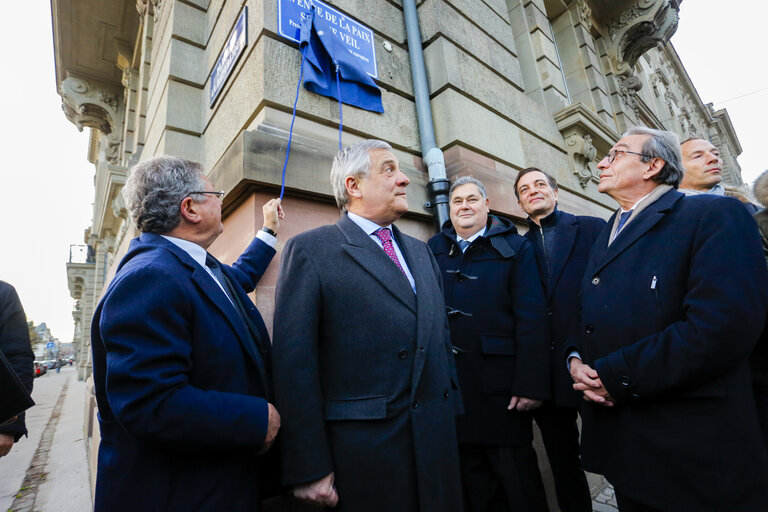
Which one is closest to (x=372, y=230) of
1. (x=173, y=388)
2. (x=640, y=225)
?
(x=173, y=388)

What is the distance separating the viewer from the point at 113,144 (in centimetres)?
870

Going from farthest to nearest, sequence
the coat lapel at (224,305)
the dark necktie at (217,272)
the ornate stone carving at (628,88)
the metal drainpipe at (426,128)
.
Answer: the ornate stone carving at (628,88)
the metal drainpipe at (426,128)
the dark necktie at (217,272)
the coat lapel at (224,305)

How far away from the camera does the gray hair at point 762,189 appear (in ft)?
7.42

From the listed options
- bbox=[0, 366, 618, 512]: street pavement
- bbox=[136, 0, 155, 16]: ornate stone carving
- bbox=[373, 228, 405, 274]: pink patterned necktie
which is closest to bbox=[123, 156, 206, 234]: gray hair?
bbox=[373, 228, 405, 274]: pink patterned necktie

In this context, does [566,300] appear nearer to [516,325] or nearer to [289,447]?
[516,325]

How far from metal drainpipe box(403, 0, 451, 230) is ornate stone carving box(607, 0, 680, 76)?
20.0 ft

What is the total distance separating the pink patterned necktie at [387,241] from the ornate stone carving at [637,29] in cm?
837

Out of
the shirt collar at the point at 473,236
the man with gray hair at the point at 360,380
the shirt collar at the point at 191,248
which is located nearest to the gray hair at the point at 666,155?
the shirt collar at the point at 473,236

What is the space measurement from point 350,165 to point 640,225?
1.39 metres

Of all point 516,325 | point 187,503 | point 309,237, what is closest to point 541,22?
point 516,325

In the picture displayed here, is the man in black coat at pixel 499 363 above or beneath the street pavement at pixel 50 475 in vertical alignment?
above

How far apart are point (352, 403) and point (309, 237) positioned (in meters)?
0.73

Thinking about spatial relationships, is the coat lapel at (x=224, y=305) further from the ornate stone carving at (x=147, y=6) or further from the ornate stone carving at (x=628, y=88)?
the ornate stone carving at (x=628, y=88)

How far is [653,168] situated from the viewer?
177 cm
